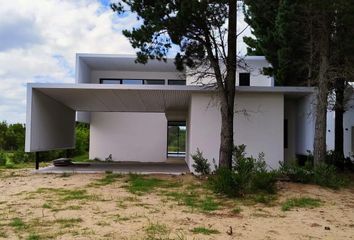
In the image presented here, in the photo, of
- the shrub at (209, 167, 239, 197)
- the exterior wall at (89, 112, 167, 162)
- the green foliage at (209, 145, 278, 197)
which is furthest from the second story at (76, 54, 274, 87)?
the shrub at (209, 167, 239, 197)

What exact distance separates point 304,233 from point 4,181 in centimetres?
959

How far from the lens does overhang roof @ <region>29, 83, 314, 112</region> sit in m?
15.2

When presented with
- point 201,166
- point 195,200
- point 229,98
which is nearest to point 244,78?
point 229,98

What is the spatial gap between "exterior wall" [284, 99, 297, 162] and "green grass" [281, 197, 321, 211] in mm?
8312

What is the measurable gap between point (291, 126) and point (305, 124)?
1.60 metres

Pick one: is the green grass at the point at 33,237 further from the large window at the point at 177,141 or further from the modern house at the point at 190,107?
the large window at the point at 177,141

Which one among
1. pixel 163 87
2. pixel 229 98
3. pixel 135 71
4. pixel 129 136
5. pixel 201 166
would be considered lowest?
pixel 201 166

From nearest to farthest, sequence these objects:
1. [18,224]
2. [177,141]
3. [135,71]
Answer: [18,224] → [135,71] → [177,141]

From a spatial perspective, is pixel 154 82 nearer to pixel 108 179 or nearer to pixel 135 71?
pixel 135 71

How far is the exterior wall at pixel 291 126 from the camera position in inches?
719

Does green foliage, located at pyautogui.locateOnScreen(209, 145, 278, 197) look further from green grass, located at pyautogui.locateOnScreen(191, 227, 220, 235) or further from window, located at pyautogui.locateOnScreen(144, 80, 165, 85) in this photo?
window, located at pyautogui.locateOnScreen(144, 80, 165, 85)

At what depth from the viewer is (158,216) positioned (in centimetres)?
832

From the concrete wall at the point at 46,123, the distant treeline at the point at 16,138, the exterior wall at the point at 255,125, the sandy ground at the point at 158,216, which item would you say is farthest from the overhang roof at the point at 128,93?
the distant treeline at the point at 16,138

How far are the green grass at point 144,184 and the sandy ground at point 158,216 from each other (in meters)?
0.36
